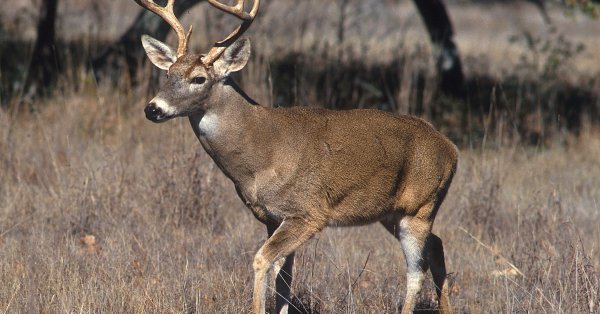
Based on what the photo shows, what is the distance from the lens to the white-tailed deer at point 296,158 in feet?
→ 18.5

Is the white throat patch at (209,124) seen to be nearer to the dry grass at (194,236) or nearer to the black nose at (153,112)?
the black nose at (153,112)

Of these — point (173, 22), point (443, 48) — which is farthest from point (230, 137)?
point (443, 48)

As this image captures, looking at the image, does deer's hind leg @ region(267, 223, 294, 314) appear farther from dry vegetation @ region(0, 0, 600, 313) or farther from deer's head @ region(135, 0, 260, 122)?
deer's head @ region(135, 0, 260, 122)

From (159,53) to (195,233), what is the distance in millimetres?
2295

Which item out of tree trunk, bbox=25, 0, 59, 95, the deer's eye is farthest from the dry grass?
tree trunk, bbox=25, 0, 59, 95

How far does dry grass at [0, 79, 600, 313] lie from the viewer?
6164 mm

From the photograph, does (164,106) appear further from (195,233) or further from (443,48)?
(443,48)

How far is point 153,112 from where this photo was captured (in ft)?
17.9

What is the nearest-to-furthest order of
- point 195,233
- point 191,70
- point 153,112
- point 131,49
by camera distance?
point 153,112
point 191,70
point 195,233
point 131,49

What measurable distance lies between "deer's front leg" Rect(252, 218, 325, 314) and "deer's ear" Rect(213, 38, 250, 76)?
897 millimetres

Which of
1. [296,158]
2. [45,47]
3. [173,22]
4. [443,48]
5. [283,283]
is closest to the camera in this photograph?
[296,158]

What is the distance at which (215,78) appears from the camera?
5750 millimetres

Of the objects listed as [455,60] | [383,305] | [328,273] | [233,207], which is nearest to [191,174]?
[233,207]

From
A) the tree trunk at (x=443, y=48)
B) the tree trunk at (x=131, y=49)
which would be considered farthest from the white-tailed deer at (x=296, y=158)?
the tree trunk at (x=443, y=48)
